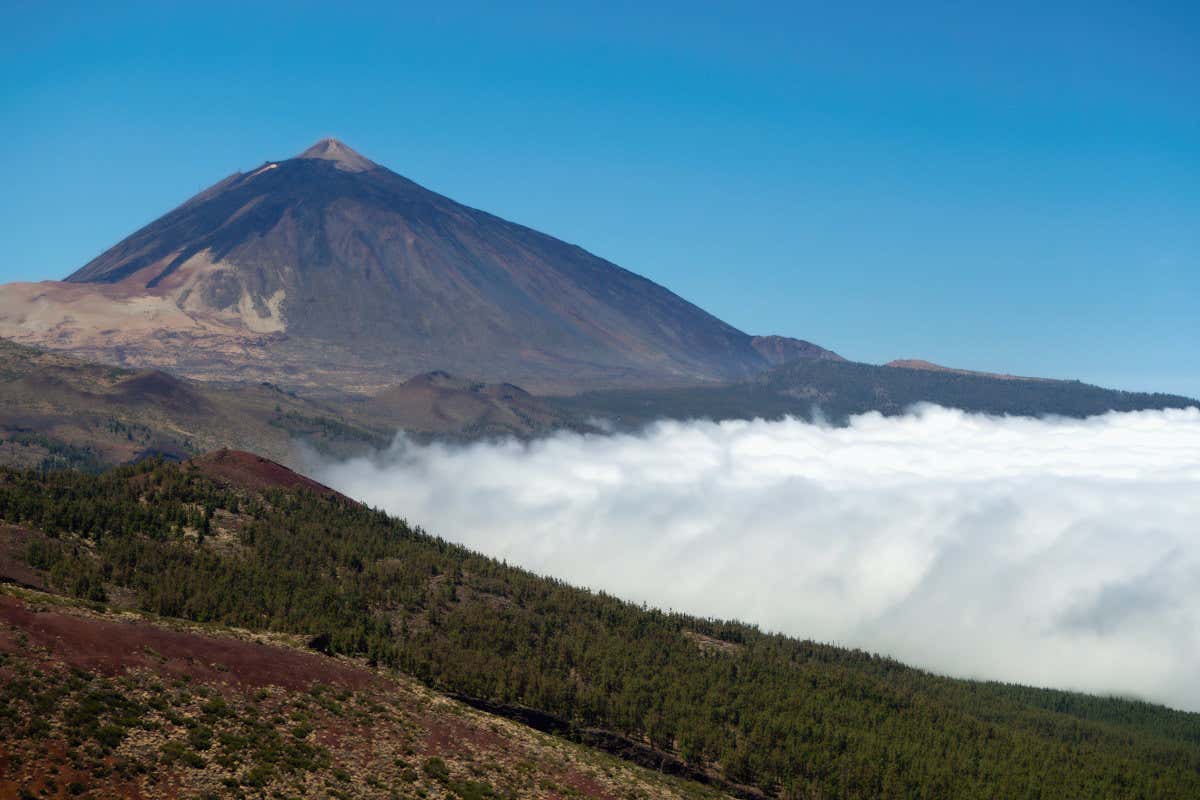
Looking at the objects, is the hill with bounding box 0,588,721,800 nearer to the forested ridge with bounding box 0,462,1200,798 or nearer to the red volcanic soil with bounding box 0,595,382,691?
the red volcanic soil with bounding box 0,595,382,691

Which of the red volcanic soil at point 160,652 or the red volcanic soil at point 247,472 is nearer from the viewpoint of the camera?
the red volcanic soil at point 160,652

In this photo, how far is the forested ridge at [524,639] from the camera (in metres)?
98.8

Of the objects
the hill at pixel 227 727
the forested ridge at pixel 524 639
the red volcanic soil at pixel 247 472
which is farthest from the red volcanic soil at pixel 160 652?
the red volcanic soil at pixel 247 472

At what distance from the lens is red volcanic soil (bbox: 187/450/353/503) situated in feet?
449

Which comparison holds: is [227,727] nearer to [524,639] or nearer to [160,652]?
[160,652]

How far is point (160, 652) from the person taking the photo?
64375mm

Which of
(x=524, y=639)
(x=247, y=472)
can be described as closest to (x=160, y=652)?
(x=524, y=639)

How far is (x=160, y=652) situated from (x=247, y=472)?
79432 millimetres

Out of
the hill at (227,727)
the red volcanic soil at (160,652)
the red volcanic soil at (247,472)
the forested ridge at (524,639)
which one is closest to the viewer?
the hill at (227,727)

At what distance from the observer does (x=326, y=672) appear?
73750 millimetres

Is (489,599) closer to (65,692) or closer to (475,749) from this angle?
(475,749)

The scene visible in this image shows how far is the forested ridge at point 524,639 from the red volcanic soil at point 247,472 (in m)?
3.03

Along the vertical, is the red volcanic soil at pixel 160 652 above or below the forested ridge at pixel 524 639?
above

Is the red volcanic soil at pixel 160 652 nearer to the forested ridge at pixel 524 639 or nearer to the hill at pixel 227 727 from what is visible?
the hill at pixel 227 727
